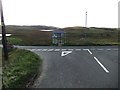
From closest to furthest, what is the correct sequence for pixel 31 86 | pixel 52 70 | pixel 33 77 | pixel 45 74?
pixel 31 86 < pixel 33 77 < pixel 45 74 < pixel 52 70

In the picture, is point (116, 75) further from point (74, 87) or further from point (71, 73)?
point (74, 87)

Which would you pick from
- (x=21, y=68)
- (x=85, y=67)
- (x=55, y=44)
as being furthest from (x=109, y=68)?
(x=55, y=44)

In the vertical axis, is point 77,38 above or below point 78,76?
below

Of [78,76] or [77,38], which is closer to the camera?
[78,76]

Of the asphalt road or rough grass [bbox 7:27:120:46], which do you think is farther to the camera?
rough grass [bbox 7:27:120:46]

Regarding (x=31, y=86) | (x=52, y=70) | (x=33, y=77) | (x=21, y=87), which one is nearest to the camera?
(x=21, y=87)

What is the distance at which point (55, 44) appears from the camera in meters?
41.4

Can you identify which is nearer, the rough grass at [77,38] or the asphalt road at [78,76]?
the asphalt road at [78,76]

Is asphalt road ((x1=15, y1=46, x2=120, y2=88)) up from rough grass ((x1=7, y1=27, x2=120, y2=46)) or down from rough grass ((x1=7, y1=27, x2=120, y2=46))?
up

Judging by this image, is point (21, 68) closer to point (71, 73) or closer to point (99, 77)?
point (71, 73)

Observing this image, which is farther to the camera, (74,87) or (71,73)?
(71,73)

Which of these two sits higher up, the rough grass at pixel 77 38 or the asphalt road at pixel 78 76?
the asphalt road at pixel 78 76

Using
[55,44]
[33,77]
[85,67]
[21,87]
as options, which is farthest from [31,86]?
[55,44]

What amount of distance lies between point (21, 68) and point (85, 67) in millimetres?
4345
